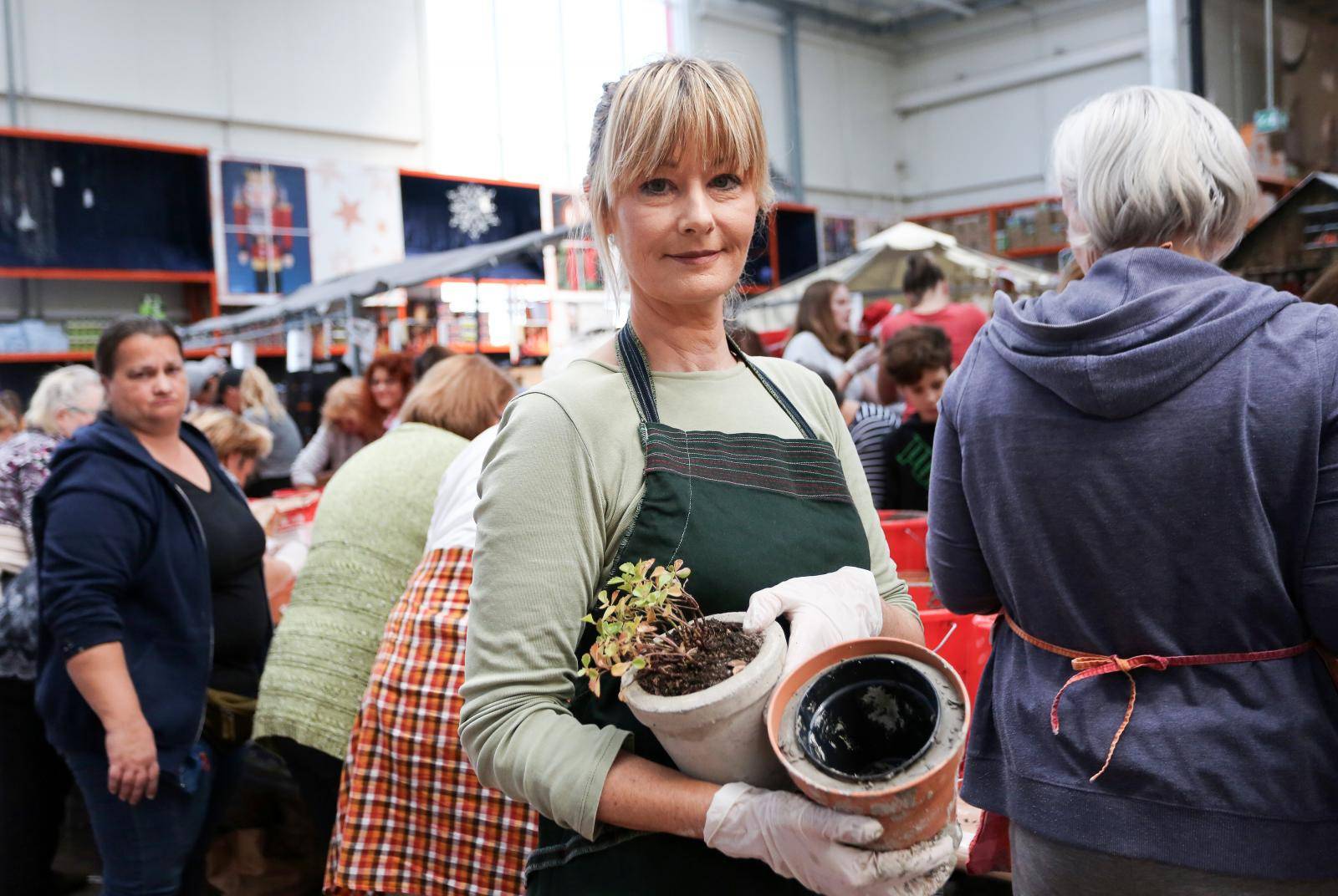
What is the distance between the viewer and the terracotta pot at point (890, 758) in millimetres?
835

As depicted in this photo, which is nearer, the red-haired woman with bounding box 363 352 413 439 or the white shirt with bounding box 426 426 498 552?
the white shirt with bounding box 426 426 498 552

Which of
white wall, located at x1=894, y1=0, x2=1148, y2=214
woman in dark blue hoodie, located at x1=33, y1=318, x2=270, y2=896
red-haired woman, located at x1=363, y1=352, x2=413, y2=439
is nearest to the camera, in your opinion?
woman in dark blue hoodie, located at x1=33, y1=318, x2=270, y2=896

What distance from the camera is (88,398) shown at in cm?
416

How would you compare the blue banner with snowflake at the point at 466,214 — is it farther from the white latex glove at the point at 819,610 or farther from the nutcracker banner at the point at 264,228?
the white latex glove at the point at 819,610

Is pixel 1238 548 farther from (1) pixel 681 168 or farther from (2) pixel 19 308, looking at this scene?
(2) pixel 19 308

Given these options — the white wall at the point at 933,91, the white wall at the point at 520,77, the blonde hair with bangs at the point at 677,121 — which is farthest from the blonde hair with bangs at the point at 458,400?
the white wall at the point at 933,91

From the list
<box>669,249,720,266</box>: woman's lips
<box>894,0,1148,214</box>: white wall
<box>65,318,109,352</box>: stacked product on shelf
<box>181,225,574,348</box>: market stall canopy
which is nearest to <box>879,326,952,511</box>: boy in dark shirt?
<box>669,249,720,266</box>: woman's lips

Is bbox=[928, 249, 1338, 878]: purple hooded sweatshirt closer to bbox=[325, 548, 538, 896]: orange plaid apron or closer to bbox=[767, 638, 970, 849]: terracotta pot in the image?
bbox=[767, 638, 970, 849]: terracotta pot

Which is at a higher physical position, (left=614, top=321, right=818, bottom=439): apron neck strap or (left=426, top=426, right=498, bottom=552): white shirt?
(left=614, top=321, right=818, bottom=439): apron neck strap

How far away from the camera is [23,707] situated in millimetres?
3090

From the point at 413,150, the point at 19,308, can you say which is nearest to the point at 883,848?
the point at 19,308

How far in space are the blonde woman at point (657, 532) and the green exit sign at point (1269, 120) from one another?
224 inches

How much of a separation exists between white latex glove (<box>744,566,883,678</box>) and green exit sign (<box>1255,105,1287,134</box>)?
5.87m

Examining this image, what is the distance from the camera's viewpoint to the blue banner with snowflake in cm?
1155
